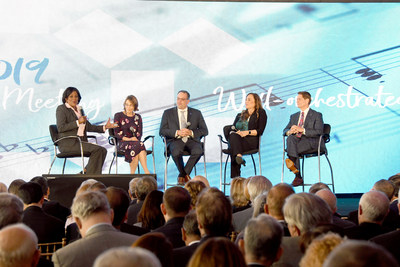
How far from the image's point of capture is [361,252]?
994mm

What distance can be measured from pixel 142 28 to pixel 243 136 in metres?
2.42

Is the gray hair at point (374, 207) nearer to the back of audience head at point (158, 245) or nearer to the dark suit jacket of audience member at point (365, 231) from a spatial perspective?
the dark suit jacket of audience member at point (365, 231)

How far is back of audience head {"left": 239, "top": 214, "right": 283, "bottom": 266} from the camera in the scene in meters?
1.74

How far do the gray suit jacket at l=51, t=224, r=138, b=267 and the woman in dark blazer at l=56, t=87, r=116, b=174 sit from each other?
380cm

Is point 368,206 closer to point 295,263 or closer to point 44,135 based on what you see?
point 295,263

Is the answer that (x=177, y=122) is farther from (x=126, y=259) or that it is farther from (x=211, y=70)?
(x=126, y=259)

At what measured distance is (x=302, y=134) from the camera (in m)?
6.26

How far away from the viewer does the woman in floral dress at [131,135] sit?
6344mm

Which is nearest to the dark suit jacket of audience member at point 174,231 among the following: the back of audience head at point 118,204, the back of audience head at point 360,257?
the back of audience head at point 118,204

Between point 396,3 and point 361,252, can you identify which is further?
point 396,3

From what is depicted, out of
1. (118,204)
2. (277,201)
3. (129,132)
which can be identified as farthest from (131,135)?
(277,201)

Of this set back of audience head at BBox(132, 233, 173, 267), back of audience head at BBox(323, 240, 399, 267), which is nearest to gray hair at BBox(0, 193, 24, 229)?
back of audience head at BBox(132, 233, 173, 267)

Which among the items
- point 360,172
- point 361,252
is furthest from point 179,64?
point 361,252

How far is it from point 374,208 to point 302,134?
11.7 feet
